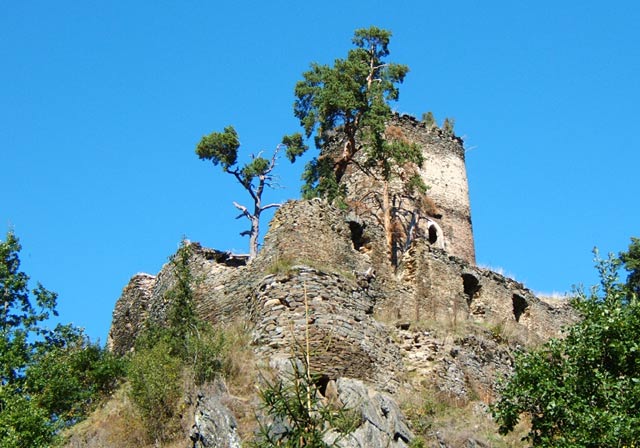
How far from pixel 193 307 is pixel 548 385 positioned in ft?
32.0

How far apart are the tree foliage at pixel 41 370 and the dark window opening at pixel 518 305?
41.0 feet

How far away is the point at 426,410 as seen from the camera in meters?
22.4

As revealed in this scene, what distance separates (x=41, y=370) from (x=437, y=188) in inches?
618

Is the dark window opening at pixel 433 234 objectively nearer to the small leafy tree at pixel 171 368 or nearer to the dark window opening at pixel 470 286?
the dark window opening at pixel 470 286

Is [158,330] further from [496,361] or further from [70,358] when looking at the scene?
[496,361]

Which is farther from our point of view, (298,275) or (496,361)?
(496,361)

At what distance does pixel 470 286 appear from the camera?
3038 cm

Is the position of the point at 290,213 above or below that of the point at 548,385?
above

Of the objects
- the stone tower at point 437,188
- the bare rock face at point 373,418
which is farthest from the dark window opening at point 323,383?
the stone tower at point 437,188

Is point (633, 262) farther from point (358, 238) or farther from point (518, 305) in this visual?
point (358, 238)

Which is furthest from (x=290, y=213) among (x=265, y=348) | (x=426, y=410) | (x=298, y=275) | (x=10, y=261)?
(x=10, y=261)

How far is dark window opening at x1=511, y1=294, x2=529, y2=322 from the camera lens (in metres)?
32.0

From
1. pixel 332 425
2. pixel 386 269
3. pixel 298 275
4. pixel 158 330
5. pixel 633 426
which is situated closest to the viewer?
pixel 332 425

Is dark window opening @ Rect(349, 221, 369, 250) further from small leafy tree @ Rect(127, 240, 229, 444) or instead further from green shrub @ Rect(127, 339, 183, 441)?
green shrub @ Rect(127, 339, 183, 441)
